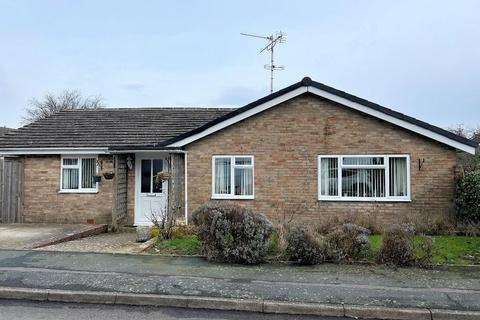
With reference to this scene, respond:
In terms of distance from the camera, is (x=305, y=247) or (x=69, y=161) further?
(x=69, y=161)

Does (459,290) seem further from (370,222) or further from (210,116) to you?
(210,116)

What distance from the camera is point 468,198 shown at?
11.2 m

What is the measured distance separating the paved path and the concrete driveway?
1750 millimetres

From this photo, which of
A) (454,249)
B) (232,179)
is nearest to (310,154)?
(232,179)

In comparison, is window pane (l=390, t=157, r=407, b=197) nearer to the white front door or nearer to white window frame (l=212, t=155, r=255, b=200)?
white window frame (l=212, t=155, r=255, b=200)

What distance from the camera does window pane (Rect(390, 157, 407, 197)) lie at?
12117 mm

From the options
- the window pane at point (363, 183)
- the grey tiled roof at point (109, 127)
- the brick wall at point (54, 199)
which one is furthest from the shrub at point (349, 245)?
the brick wall at point (54, 199)

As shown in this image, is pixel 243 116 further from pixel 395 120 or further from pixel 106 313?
pixel 106 313

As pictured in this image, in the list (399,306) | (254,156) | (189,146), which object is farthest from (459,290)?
(189,146)

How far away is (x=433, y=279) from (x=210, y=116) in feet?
38.2

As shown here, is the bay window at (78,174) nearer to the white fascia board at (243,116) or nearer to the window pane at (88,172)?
the window pane at (88,172)

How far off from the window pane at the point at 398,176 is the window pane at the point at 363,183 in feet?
0.84

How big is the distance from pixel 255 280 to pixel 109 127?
1089 centimetres

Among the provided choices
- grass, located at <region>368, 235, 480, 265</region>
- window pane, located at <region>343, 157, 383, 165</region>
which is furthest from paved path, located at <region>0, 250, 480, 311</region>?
window pane, located at <region>343, 157, 383, 165</region>
